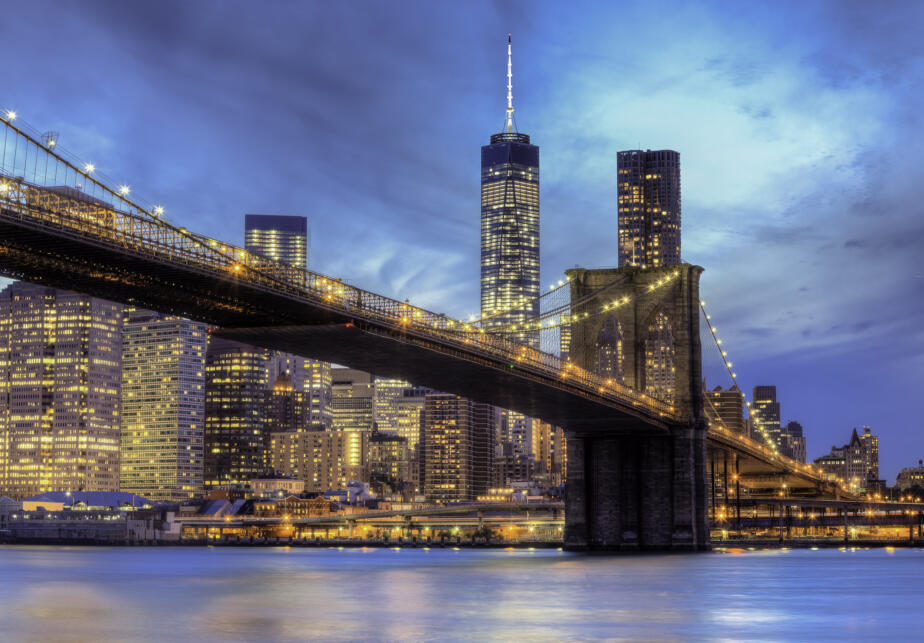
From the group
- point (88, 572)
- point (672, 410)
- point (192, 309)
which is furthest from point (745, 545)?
point (192, 309)

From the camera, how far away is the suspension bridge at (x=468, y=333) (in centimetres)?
4538

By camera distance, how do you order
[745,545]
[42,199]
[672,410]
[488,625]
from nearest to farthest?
[488,625] < [42,199] < [672,410] < [745,545]

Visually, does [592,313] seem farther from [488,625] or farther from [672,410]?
[488,625]

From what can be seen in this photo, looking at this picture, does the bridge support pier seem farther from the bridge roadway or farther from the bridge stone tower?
the bridge roadway

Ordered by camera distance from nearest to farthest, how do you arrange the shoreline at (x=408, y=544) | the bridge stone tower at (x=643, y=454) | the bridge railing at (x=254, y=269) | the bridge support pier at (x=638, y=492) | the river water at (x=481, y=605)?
1. the river water at (x=481, y=605)
2. the bridge railing at (x=254, y=269)
3. the bridge support pier at (x=638, y=492)
4. the bridge stone tower at (x=643, y=454)
5. the shoreline at (x=408, y=544)

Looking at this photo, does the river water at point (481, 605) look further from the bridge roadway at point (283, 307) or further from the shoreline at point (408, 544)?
the shoreline at point (408, 544)

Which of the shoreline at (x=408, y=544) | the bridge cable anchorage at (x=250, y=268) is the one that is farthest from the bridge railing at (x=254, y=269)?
the shoreline at (x=408, y=544)

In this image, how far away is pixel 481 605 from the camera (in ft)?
127

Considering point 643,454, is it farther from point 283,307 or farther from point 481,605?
point 481,605

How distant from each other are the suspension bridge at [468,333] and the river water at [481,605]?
9.98m

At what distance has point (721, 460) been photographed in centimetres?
10419

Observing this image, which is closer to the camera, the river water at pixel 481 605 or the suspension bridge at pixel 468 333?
the river water at pixel 481 605

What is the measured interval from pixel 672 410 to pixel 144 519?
10756 cm

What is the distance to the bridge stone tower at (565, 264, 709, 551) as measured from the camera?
76.5m
